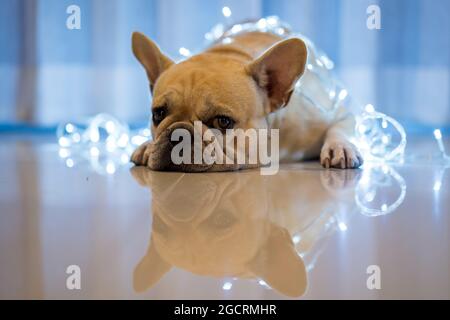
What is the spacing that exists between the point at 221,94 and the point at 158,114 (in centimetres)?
18

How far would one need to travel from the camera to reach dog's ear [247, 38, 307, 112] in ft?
4.95

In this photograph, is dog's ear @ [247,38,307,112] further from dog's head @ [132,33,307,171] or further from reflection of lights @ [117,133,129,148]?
reflection of lights @ [117,133,129,148]

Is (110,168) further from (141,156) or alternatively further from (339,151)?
(339,151)

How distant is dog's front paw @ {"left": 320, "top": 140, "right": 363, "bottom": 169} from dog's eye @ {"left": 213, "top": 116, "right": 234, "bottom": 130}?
30 centimetres

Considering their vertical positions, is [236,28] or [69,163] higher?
[236,28]

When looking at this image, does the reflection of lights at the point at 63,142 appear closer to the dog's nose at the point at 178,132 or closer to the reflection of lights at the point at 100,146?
the reflection of lights at the point at 100,146

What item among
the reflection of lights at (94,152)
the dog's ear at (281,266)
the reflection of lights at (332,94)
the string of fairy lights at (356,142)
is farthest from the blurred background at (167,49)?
the dog's ear at (281,266)

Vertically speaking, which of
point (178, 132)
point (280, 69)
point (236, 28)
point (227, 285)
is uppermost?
point (236, 28)

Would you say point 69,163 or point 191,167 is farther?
point 69,163

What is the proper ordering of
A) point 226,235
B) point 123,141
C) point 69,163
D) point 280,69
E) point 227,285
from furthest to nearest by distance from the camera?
point 123,141 < point 69,163 < point 280,69 < point 226,235 < point 227,285

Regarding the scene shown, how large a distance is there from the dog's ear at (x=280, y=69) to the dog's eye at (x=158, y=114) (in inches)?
9.1

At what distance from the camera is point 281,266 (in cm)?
73

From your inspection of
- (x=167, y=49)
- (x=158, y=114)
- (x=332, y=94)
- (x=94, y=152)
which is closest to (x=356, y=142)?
(x=332, y=94)

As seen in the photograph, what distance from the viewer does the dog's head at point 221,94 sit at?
1.45 metres
